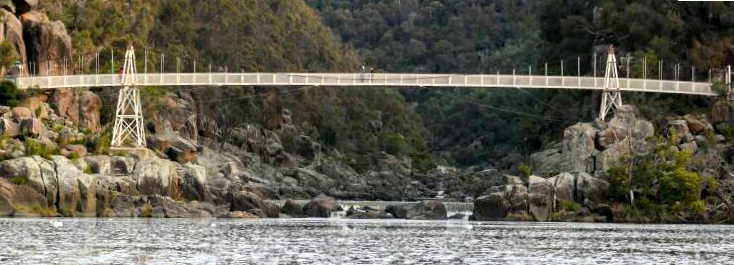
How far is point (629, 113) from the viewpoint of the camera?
404ft

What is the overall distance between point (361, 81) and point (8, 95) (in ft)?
85.8

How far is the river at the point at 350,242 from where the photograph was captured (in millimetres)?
72062

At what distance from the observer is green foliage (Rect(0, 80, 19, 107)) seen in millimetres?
123750

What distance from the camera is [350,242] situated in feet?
281

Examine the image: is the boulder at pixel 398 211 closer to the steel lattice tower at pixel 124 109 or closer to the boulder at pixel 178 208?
the boulder at pixel 178 208

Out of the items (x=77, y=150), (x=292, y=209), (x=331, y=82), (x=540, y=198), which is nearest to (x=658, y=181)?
(x=540, y=198)

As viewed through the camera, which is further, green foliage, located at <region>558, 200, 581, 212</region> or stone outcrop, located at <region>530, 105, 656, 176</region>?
stone outcrop, located at <region>530, 105, 656, 176</region>

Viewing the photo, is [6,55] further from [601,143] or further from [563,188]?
[601,143]

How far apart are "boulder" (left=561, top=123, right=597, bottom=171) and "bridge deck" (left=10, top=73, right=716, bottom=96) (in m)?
9.09

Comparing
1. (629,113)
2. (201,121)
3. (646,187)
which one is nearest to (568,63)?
(201,121)

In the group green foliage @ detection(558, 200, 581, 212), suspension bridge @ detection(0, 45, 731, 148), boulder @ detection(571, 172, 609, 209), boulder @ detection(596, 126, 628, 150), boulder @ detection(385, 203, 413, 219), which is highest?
suspension bridge @ detection(0, 45, 731, 148)

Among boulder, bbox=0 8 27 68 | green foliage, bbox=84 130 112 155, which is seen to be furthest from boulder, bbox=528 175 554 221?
boulder, bbox=0 8 27 68

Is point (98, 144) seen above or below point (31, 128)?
below

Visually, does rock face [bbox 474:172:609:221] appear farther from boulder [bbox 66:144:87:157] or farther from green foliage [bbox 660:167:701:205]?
boulder [bbox 66:144:87:157]
